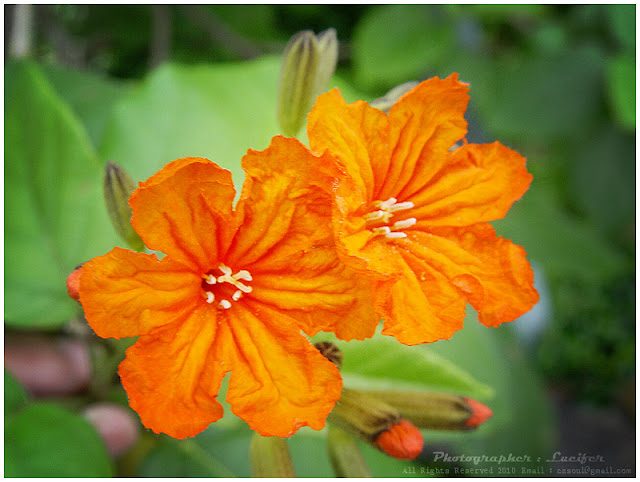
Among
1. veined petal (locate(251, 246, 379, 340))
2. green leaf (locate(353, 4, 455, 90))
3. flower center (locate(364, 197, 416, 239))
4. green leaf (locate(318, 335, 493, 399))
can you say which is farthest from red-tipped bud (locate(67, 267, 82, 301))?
green leaf (locate(353, 4, 455, 90))

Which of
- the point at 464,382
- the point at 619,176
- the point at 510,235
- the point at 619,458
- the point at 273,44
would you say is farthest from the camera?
the point at 619,458

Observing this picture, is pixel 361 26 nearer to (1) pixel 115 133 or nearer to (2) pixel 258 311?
(1) pixel 115 133

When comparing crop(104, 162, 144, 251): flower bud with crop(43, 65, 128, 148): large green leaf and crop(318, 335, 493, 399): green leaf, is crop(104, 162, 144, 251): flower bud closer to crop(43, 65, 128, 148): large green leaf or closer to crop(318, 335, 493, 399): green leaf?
crop(318, 335, 493, 399): green leaf

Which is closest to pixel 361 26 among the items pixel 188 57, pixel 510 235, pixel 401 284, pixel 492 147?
pixel 188 57

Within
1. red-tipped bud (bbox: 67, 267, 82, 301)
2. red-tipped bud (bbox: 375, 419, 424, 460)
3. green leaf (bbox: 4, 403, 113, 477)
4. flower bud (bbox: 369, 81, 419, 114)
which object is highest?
flower bud (bbox: 369, 81, 419, 114)

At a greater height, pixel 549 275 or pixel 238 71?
pixel 238 71

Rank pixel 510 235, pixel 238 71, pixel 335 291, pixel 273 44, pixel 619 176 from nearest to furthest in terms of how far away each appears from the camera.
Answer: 1. pixel 335 291
2. pixel 238 71
3. pixel 273 44
4. pixel 510 235
5. pixel 619 176

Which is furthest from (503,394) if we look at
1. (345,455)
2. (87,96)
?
(87,96)
